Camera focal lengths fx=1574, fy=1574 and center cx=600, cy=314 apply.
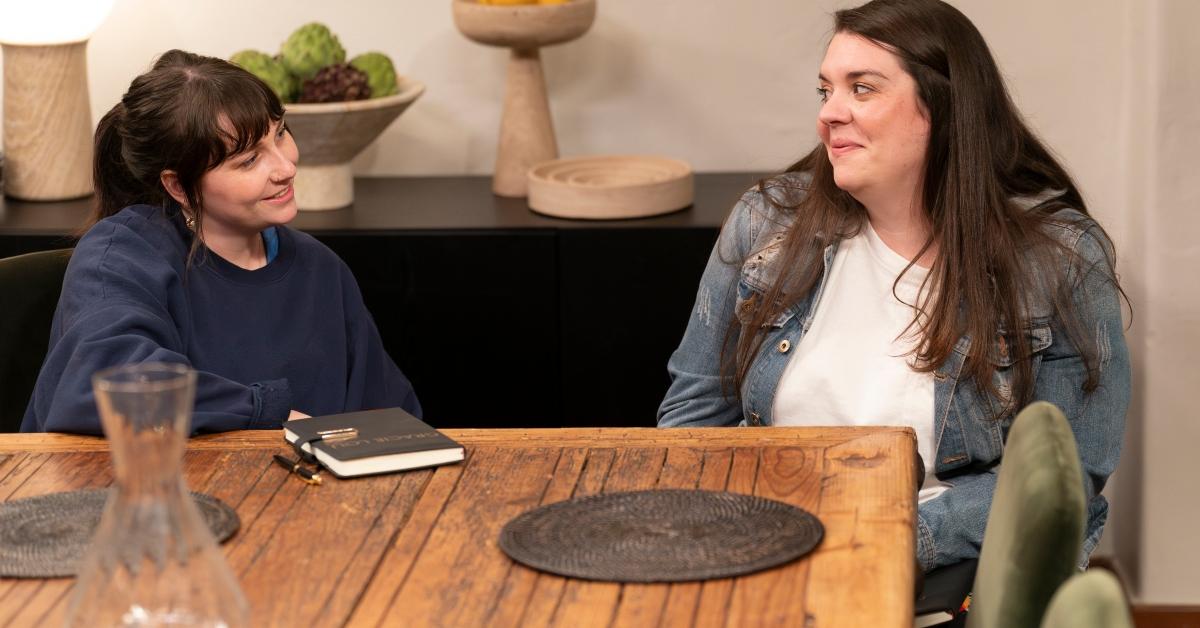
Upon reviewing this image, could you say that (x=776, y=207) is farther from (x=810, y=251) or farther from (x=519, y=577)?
(x=519, y=577)

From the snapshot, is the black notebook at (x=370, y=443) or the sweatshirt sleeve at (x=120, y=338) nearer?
the black notebook at (x=370, y=443)

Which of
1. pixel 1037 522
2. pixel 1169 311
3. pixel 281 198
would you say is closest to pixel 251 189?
pixel 281 198

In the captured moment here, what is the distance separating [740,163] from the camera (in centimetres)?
310

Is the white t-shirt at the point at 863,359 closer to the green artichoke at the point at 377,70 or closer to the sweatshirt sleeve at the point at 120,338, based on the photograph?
the sweatshirt sleeve at the point at 120,338

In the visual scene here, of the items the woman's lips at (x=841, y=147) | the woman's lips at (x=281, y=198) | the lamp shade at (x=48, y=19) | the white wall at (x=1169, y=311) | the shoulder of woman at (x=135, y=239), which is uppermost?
the lamp shade at (x=48, y=19)

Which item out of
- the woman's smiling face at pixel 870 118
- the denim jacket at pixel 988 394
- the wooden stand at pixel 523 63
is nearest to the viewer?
the denim jacket at pixel 988 394

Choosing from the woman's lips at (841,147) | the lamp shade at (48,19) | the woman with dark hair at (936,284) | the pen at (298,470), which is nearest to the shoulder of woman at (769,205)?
the woman with dark hair at (936,284)

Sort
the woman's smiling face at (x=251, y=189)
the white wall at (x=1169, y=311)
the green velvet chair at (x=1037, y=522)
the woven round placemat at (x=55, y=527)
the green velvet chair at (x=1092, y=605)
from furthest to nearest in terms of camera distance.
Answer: the white wall at (x=1169, y=311)
the woman's smiling face at (x=251, y=189)
the woven round placemat at (x=55, y=527)
the green velvet chair at (x=1037, y=522)
the green velvet chair at (x=1092, y=605)

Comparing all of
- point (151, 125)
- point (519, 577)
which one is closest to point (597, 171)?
point (151, 125)

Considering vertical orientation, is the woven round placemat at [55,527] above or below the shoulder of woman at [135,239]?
below

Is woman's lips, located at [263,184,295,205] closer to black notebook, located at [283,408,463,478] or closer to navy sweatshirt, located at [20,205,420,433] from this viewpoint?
navy sweatshirt, located at [20,205,420,433]

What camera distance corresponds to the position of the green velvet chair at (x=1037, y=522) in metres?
1.26

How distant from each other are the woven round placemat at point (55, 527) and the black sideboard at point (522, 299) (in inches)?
46.0

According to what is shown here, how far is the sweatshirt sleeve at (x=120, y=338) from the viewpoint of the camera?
1.79m
